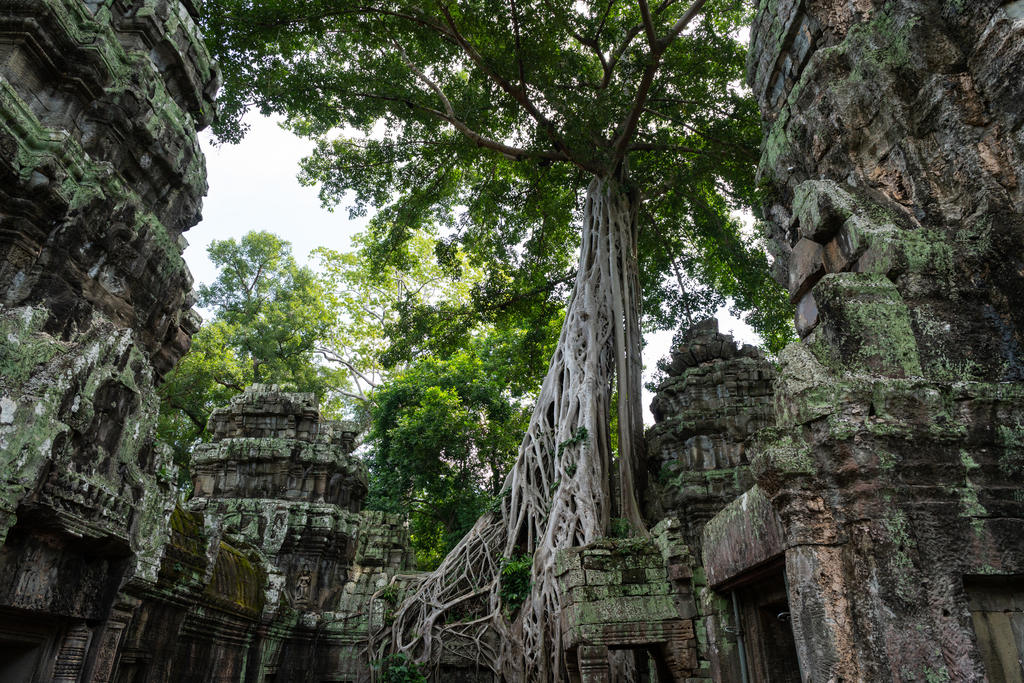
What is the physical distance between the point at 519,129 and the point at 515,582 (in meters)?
6.00

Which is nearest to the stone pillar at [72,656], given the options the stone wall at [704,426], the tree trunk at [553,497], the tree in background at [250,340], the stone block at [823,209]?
the tree trunk at [553,497]

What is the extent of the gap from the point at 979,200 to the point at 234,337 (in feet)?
54.4

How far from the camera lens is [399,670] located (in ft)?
22.7

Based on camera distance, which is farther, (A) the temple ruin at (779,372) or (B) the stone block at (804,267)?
(B) the stone block at (804,267)

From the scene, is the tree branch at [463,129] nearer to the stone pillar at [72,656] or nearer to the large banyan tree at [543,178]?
the large banyan tree at [543,178]

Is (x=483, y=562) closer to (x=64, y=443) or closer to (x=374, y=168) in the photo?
(x=64, y=443)

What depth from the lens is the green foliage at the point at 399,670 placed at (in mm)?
6844

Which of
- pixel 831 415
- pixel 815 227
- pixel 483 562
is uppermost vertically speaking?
pixel 815 227

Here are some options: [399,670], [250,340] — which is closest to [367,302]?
[250,340]

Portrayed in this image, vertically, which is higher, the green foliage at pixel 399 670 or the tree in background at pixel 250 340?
the tree in background at pixel 250 340

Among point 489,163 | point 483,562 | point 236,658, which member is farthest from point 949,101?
point 489,163

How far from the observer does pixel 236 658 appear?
603cm

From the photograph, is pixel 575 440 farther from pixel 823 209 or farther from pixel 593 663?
pixel 823 209

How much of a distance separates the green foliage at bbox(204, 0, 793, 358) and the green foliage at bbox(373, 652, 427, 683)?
193 inches
